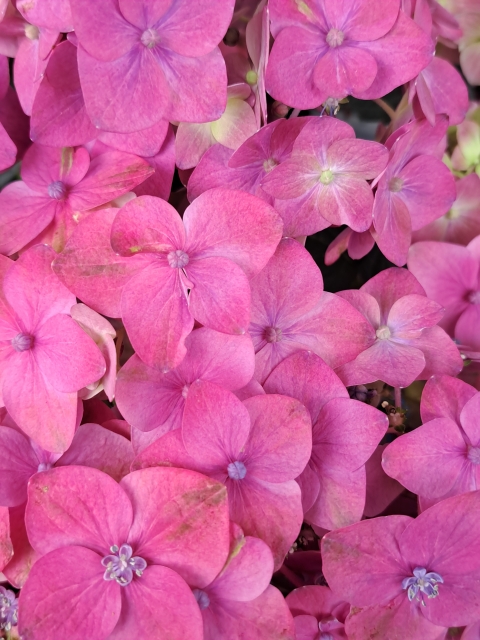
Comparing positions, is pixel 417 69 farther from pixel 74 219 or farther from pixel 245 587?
pixel 245 587

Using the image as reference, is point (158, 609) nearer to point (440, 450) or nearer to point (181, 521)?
point (181, 521)

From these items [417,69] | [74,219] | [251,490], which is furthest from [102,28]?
[251,490]

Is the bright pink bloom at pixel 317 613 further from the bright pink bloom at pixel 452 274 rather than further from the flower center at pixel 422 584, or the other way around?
the bright pink bloom at pixel 452 274

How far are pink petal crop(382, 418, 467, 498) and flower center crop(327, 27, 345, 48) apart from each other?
340 millimetres

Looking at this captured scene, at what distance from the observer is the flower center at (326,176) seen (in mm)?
539

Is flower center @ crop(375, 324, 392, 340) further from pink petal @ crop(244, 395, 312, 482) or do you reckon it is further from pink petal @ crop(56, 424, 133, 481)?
pink petal @ crop(56, 424, 133, 481)

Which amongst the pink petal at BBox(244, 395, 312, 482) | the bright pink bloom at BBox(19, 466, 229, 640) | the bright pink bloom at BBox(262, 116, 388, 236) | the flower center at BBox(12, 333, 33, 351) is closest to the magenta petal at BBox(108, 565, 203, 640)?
the bright pink bloom at BBox(19, 466, 229, 640)

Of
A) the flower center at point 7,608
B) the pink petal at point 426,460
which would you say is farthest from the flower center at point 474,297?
the flower center at point 7,608

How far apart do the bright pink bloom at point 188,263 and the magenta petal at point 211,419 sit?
36 mm

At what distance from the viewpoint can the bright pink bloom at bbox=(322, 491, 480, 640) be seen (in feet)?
1.54

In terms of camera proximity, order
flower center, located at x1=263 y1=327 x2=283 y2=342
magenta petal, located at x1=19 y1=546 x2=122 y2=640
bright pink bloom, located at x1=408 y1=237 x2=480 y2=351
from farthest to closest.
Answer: bright pink bloom, located at x1=408 y1=237 x2=480 y2=351, flower center, located at x1=263 y1=327 x2=283 y2=342, magenta petal, located at x1=19 y1=546 x2=122 y2=640

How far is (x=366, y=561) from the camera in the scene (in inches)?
18.6

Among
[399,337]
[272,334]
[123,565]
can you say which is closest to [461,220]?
[399,337]

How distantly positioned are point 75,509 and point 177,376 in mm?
133
